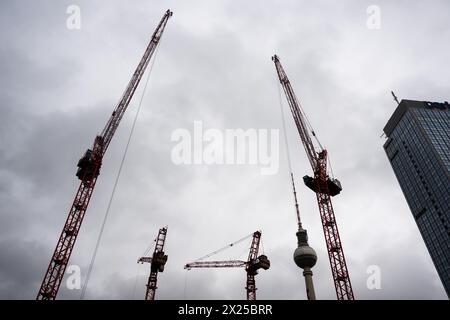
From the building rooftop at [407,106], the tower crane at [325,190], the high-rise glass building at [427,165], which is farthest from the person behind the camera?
the building rooftop at [407,106]

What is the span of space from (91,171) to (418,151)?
15759 cm

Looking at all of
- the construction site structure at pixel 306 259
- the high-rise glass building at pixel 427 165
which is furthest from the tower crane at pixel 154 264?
the high-rise glass building at pixel 427 165

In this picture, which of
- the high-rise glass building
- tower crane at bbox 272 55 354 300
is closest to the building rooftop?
the high-rise glass building

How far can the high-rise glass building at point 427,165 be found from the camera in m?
143

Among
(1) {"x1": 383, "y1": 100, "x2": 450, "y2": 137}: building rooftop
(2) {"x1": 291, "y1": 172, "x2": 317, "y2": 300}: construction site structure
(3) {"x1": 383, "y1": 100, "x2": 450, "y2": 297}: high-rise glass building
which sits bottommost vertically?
(2) {"x1": 291, "y1": 172, "x2": 317, "y2": 300}: construction site structure

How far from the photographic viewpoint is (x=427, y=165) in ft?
507

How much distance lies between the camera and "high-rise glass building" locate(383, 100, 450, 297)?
143 meters

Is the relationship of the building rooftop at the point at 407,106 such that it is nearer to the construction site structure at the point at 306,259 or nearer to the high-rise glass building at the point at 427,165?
the high-rise glass building at the point at 427,165

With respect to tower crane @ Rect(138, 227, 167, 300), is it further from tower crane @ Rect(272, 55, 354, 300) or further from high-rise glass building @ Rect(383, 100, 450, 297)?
high-rise glass building @ Rect(383, 100, 450, 297)

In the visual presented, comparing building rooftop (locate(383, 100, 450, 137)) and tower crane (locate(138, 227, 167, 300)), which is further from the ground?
building rooftop (locate(383, 100, 450, 137))

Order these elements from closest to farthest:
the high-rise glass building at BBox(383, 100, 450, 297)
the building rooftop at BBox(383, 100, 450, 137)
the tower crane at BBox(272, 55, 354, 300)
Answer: the tower crane at BBox(272, 55, 354, 300)
the high-rise glass building at BBox(383, 100, 450, 297)
the building rooftop at BBox(383, 100, 450, 137)

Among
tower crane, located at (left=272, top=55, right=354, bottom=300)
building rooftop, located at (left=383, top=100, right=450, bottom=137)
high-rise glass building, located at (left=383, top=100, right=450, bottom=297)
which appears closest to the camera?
tower crane, located at (left=272, top=55, right=354, bottom=300)
